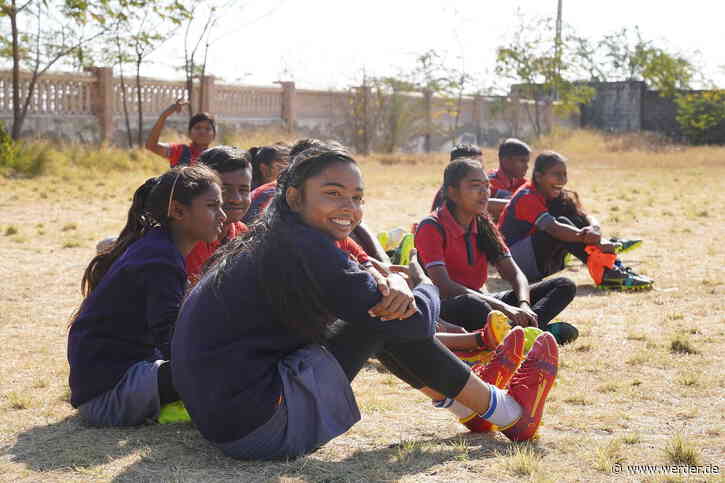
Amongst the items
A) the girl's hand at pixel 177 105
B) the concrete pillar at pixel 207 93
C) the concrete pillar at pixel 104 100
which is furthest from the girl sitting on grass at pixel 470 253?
the concrete pillar at pixel 207 93

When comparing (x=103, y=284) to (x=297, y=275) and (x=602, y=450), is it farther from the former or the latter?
(x=602, y=450)

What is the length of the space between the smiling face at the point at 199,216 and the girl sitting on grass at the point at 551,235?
3.38m

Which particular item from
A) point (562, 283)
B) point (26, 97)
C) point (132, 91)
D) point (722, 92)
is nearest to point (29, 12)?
point (26, 97)

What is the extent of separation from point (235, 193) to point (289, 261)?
1755 millimetres

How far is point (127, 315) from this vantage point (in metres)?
3.39

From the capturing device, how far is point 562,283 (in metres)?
4.92

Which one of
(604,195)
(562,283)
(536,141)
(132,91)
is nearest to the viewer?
(562,283)

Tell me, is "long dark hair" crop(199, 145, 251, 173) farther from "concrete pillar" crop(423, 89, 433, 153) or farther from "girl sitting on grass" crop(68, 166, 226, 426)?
"concrete pillar" crop(423, 89, 433, 153)

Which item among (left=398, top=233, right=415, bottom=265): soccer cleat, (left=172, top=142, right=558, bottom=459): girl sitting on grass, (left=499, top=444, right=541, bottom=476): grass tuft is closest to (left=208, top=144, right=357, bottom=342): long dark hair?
(left=172, top=142, right=558, bottom=459): girl sitting on grass

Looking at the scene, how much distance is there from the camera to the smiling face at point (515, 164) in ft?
24.2

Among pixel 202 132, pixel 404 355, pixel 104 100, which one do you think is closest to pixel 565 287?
pixel 404 355

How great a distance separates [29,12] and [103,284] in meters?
15.0

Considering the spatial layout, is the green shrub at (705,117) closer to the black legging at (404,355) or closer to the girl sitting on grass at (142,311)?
the girl sitting on grass at (142,311)

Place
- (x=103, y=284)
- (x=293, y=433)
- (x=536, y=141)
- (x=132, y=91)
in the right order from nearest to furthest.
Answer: (x=293, y=433) → (x=103, y=284) → (x=132, y=91) → (x=536, y=141)
